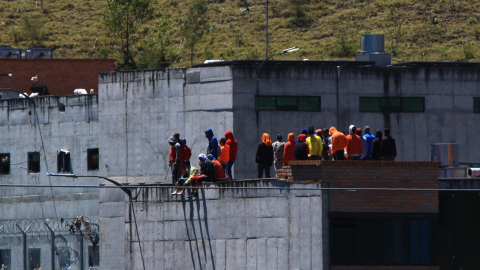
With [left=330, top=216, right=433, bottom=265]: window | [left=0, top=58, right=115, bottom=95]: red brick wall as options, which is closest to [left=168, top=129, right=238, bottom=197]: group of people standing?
[left=330, top=216, right=433, bottom=265]: window

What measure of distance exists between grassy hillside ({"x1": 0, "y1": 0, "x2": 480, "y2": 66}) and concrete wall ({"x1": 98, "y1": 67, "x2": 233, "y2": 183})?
116 ft

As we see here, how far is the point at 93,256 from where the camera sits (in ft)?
104

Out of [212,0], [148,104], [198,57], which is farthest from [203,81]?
[212,0]

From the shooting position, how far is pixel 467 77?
3125 centimetres

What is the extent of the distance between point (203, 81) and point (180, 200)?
23.6 feet

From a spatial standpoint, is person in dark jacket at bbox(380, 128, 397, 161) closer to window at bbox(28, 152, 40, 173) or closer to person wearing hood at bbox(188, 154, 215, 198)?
person wearing hood at bbox(188, 154, 215, 198)

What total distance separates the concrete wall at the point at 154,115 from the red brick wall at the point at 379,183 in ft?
31.6

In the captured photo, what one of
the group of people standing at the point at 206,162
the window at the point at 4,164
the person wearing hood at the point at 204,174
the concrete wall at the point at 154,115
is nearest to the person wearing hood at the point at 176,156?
the group of people standing at the point at 206,162

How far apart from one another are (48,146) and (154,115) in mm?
6728

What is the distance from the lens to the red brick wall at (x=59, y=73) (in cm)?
5156

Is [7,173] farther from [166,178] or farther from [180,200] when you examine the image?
[180,200]

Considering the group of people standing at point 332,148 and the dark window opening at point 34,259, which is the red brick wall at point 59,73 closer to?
the dark window opening at point 34,259

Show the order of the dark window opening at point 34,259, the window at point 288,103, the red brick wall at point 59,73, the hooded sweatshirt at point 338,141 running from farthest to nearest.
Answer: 1. the red brick wall at point 59,73
2. the dark window opening at point 34,259
3. the window at point 288,103
4. the hooded sweatshirt at point 338,141

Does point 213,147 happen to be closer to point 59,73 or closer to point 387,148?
point 387,148
